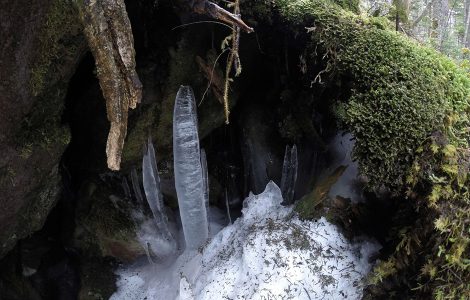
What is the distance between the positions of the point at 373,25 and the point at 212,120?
5.00 ft

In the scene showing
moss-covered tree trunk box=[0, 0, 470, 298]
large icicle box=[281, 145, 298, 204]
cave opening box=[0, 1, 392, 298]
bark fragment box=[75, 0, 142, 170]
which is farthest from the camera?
large icicle box=[281, 145, 298, 204]

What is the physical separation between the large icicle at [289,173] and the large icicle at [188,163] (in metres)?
0.67

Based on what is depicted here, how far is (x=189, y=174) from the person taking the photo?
2.94 m

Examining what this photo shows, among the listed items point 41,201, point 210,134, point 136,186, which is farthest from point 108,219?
point 210,134

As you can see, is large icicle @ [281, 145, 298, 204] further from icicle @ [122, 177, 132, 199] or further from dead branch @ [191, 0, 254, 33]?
icicle @ [122, 177, 132, 199]

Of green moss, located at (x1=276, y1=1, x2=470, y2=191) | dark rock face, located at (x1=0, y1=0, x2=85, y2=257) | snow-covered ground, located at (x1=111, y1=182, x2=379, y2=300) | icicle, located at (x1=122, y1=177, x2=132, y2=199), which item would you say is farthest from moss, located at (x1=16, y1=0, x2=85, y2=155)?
green moss, located at (x1=276, y1=1, x2=470, y2=191)

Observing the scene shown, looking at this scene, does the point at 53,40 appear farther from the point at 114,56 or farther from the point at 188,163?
the point at 188,163

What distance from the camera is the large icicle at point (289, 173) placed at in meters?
3.18

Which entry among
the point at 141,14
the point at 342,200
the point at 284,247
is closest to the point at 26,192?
the point at 141,14

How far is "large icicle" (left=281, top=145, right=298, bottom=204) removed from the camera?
3.18 meters

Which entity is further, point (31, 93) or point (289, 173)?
point (289, 173)

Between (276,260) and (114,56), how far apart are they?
1514 millimetres

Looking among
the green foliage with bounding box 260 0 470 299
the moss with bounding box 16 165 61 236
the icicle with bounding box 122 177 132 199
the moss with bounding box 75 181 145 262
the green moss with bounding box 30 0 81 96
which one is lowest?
the moss with bounding box 75 181 145 262

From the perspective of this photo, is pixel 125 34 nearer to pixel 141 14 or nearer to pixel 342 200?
pixel 141 14
